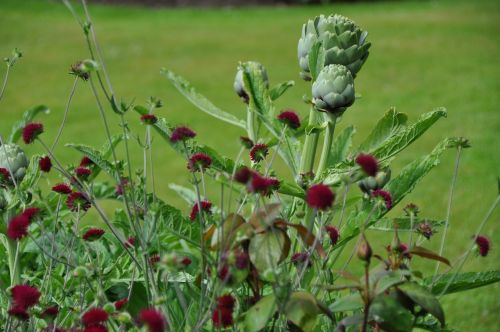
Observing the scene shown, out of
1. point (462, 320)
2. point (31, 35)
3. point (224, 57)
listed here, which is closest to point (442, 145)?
point (462, 320)

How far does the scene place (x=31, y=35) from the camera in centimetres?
1034

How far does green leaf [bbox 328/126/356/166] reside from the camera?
2051mm

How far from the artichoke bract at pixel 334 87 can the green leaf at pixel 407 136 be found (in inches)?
5.4

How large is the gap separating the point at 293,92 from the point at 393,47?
8.17 ft

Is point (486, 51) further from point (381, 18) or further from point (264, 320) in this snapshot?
point (264, 320)

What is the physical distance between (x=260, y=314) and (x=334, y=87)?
25.2 inches

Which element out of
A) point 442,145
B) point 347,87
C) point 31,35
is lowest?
point 31,35

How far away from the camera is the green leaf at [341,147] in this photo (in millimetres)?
2051

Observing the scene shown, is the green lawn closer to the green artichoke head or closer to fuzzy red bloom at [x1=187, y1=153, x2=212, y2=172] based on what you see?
the green artichoke head

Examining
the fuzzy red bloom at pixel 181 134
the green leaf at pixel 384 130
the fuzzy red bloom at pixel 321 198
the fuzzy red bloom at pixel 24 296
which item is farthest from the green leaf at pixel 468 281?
the fuzzy red bloom at pixel 24 296

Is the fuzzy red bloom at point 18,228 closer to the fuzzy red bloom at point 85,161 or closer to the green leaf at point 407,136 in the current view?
the fuzzy red bloom at point 85,161

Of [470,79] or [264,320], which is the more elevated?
[264,320]

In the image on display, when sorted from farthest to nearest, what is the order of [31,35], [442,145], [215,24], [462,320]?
[215,24] → [31,35] → [462,320] → [442,145]

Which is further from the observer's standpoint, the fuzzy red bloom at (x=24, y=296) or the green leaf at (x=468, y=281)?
the green leaf at (x=468, y=281)
